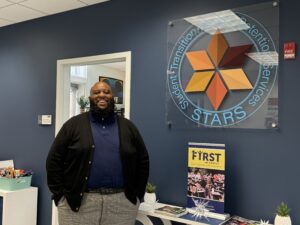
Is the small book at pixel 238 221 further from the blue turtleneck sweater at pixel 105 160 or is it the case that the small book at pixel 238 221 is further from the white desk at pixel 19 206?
the white desk at pixel 19 206

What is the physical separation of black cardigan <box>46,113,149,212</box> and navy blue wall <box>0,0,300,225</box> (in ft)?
1.93

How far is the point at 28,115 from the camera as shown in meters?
3.80

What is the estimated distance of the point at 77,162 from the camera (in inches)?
83.6

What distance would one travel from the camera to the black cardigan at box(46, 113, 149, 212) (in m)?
2.09

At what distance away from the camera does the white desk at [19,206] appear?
10.5ft

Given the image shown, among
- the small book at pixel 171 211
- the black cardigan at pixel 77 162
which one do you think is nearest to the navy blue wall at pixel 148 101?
the small book at pixel 171 211

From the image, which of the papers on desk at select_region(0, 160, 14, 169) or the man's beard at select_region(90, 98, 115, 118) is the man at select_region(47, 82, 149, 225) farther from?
the papers on desk at select_region(0, 160, 14, 169)

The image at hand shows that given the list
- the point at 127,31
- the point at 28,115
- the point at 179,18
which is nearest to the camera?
the point at 179,18

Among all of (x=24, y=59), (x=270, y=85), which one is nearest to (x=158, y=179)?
(x=270, y=85)

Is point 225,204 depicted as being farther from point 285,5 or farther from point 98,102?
point 285,5

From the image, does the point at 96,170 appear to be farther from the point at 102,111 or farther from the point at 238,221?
the point at 238,221

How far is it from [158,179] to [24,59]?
7.45 ft

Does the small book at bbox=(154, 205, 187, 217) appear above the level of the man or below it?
below

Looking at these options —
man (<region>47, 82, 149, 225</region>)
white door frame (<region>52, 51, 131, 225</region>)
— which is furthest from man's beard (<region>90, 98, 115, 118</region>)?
white door frame (<region>52, 51, 131, 225</region>)
